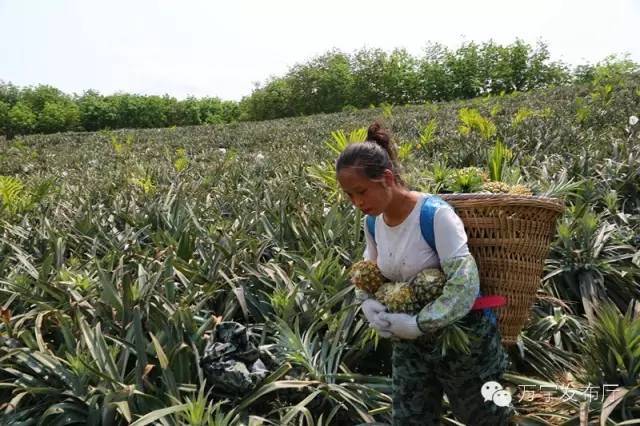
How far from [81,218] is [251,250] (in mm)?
1669

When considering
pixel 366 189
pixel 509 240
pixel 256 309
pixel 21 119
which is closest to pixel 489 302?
pixel 509 240

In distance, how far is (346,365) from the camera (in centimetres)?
265

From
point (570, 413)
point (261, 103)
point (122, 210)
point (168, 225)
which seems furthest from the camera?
point (261, 103)

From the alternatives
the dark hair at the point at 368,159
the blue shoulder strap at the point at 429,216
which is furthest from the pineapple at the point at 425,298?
the dark hair at the point at 368,159

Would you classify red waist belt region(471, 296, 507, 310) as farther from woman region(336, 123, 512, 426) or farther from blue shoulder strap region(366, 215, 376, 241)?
blue shoulder strap region(366, 215, 376, 241)

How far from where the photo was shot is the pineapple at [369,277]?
1930 mm

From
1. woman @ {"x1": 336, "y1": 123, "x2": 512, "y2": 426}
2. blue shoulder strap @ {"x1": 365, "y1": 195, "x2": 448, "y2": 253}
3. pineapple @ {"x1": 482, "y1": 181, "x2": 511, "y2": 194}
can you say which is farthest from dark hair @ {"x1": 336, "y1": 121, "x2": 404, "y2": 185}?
pineapple @ {"x1": 482, "y1": 181, "x2": 511, "y2": 194}

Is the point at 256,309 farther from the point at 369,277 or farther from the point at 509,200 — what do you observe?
the point at 509,200

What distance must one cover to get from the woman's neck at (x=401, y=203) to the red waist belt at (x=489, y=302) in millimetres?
374

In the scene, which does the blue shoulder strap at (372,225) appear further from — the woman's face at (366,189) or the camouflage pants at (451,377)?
the camouflage pants at (451,377)

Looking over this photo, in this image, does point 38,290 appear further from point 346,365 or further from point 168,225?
point 346,365

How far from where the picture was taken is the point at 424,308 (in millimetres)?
1712

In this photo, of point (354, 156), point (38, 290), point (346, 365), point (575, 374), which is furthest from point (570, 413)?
point (38, 290)

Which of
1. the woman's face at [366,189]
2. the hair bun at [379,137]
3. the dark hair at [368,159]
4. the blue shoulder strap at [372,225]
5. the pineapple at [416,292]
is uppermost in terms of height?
the hair bun at [379,137]
